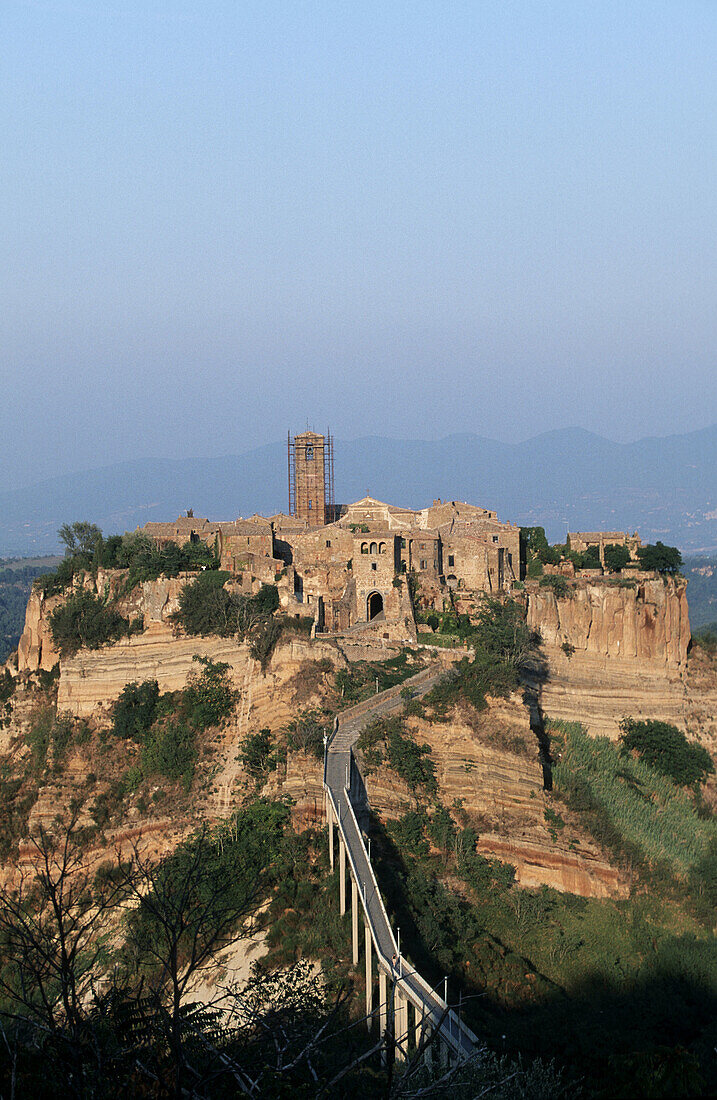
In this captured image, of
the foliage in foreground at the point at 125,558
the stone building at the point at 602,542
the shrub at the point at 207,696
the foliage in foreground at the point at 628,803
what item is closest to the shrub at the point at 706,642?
the stone building at the point at 602,542

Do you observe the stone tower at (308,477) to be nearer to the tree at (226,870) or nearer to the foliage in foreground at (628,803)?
the foliage in foreground at (628,803)

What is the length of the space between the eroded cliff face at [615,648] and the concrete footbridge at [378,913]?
28.3 feet

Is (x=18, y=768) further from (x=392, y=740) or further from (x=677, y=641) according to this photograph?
(x=677, y=641)

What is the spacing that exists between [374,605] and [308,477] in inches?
710

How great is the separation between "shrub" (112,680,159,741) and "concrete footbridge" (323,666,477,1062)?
728cm

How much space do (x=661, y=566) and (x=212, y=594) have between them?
792 inches

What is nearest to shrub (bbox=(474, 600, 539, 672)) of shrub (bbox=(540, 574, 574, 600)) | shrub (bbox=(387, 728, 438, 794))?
shrub (bbox=(540, 574, 574, 600))

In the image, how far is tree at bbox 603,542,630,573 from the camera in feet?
154

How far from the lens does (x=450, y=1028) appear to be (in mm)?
18500

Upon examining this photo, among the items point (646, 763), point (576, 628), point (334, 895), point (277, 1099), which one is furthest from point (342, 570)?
point (277, 1099)

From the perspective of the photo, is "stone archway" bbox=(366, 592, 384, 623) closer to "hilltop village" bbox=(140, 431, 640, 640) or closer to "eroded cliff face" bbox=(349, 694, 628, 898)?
"hilltop village" bbox=(140, 431, 640, 640)

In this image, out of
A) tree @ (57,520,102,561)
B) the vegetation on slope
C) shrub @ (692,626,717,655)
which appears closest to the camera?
tree @ (57,520,102,561)

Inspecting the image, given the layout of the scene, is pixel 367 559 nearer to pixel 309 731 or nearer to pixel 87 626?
pixel 87 626

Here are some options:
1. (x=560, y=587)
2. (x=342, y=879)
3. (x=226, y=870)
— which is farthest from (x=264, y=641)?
(x=560, y=587)
